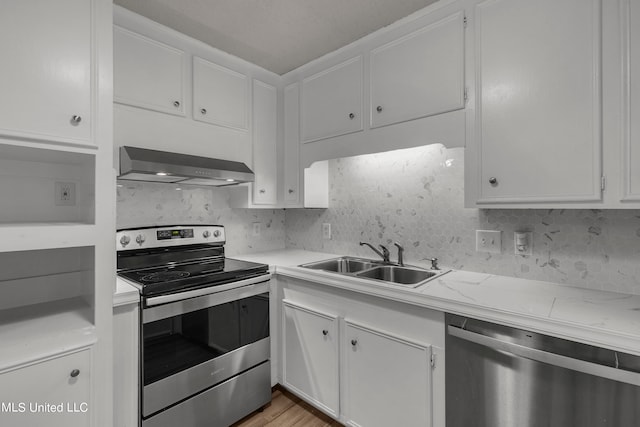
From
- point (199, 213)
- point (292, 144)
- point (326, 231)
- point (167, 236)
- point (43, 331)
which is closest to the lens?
point (43, 331)

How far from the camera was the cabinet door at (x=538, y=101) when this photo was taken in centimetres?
121

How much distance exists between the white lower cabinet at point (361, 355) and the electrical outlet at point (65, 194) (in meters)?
1.23

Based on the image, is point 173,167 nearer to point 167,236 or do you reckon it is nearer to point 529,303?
point 167,236

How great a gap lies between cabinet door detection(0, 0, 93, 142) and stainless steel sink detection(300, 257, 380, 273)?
1548 millimetres

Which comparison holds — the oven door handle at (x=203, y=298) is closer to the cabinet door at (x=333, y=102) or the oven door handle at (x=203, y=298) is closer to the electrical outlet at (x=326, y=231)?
the electrical outlet at (x=326, y=231)

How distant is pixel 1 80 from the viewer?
1.03 metres

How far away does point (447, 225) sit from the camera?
190 centimetres

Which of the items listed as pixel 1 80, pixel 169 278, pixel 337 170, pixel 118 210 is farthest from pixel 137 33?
pixel 337 170

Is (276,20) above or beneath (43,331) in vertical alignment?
above

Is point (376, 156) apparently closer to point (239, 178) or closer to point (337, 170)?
point (337, 170)

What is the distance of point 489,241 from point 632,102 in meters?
0.85

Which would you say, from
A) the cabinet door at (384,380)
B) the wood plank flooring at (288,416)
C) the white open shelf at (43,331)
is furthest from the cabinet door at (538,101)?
the white open shelf at (43,331)

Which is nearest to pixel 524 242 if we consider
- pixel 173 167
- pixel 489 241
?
pixel 489 241

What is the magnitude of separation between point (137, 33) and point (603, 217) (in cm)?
Result: 256
